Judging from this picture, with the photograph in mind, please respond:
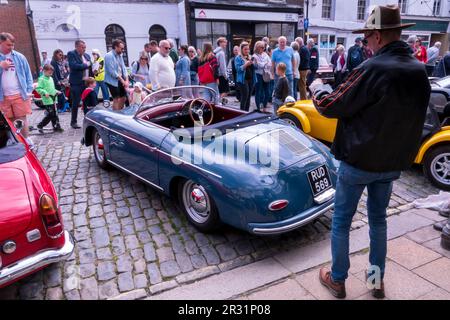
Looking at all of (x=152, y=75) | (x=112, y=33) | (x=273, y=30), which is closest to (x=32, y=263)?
(x=152, y=75)

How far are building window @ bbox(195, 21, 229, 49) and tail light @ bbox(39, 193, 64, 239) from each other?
18.5 metres

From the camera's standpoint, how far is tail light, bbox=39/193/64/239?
8.37ft

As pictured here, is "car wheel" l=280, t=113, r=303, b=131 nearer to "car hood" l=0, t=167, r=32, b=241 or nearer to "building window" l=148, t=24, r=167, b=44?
"car hood" l=0, t=167, r=32, b=241

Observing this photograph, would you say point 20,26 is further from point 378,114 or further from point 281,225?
point 378,114

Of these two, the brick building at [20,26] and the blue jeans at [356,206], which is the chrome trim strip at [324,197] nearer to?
the blue jeans at [356,206]

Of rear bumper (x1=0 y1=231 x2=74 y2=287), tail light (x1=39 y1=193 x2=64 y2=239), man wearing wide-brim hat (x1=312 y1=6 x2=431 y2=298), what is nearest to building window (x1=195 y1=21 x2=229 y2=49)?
tail light (x1=39 y1=193 x2=64 y2=239)

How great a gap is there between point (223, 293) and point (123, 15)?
19686 millimetres

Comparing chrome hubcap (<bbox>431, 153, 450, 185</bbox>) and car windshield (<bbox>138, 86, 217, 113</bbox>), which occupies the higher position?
car windshield (<bbox>138, 86, 217, 113</bbox>)

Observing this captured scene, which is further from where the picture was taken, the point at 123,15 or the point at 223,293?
the point at 123,15

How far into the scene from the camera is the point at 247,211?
9.46ft

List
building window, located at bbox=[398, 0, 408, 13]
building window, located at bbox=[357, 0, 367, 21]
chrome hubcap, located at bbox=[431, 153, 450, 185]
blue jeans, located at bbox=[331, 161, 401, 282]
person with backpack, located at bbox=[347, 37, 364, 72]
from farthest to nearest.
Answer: building window, located at bbox=[398, 0, 408, 13], building window, located at bbox=[357, 0, 367, 21], person with backpack, located at bbox=[347, 37, 364, 72], chrome hubcap, located at bbox=[431, 153, 450, 185], blue jeans, located at bbox=[331, 161, 401, 282]
